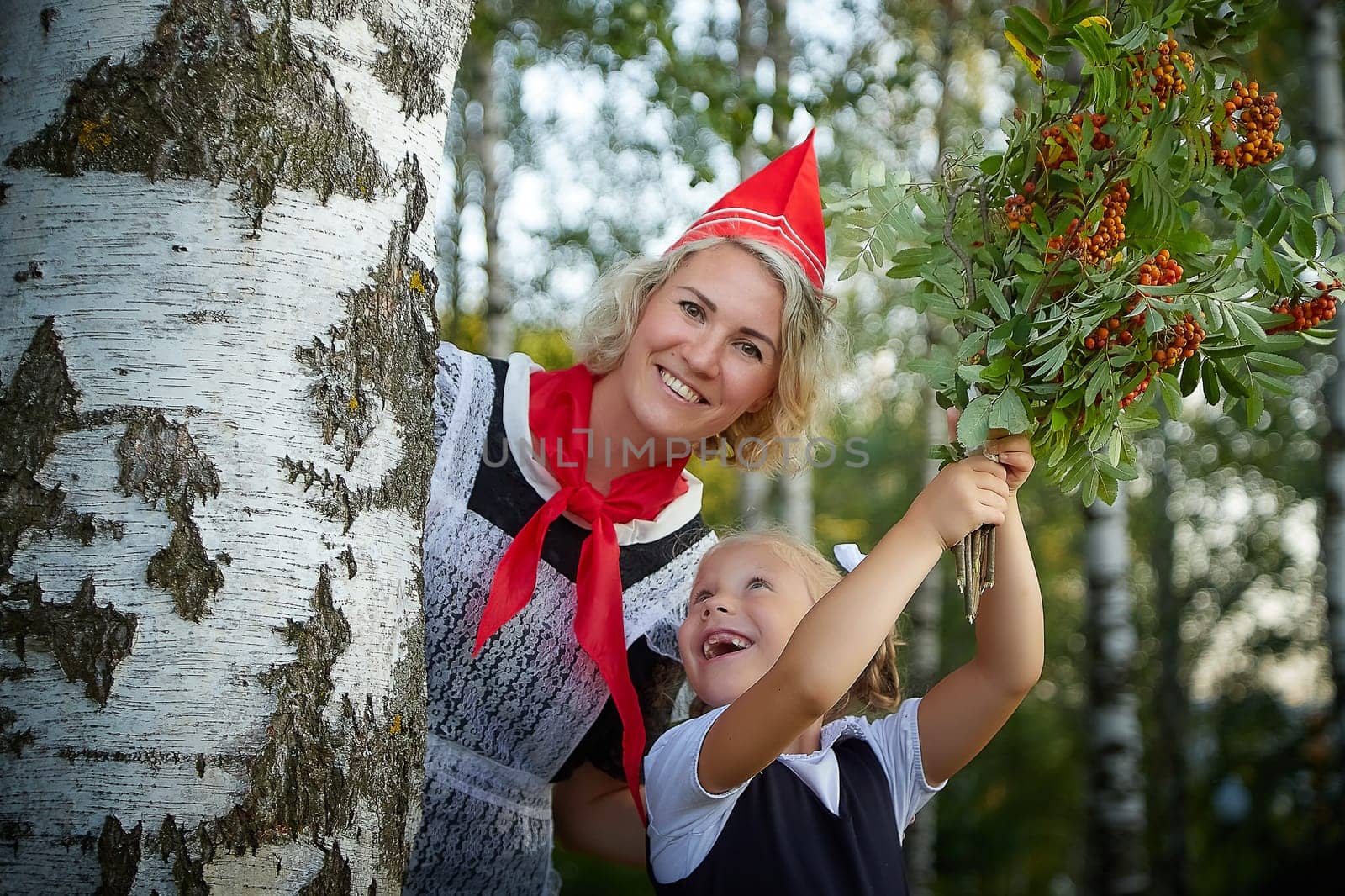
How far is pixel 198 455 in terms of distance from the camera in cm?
123

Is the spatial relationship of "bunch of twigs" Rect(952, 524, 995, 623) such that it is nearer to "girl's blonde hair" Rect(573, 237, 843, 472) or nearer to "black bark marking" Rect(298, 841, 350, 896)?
"girl's blonde hair" Rect(573, 237, 843, 472)

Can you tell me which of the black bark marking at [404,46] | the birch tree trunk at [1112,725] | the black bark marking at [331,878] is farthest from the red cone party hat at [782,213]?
the birch tree trunk at [1112,725]

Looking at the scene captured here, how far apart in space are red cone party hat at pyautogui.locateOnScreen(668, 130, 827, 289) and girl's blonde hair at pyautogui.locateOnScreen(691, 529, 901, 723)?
2.25 ft

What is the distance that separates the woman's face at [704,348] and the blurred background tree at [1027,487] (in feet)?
5.71

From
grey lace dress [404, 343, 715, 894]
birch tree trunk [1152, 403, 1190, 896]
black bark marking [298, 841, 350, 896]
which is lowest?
birch tree trunk [1152, 403, 1190, 896]

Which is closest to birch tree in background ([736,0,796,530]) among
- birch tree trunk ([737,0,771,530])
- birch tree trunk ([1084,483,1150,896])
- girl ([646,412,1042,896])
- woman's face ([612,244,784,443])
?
birch tree trunk ([737,0,771,530])

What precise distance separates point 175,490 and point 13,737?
326 mm

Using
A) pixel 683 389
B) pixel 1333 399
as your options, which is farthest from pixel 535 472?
pixel 1333 399

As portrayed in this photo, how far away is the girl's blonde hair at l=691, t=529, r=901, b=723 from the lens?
7.82 feet

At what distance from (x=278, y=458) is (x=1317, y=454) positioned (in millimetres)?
12222

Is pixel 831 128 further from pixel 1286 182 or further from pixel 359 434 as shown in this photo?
pixel 359 434

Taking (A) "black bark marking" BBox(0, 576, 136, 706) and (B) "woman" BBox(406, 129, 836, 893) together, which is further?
(B) "woman" BBox(406, 129, 836, 893)

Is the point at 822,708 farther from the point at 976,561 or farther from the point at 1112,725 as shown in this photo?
the point at 1112,725

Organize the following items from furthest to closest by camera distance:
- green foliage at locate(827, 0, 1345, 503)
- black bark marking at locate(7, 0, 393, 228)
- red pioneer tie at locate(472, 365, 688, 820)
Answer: red pioneer tie at locate(472, 365, 688, 820) < green foliage at locate(827, 0, 1345, 503) < black bark marking at locate(7, 0, 393, 228)
